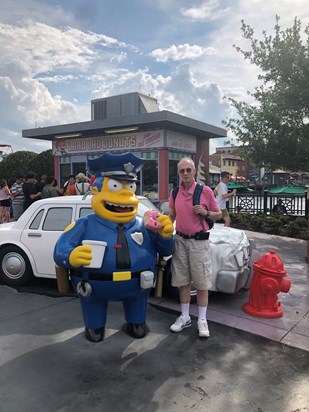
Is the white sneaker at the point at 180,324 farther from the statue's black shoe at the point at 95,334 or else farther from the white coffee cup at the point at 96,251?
the white coffee cup at the point at 96,251

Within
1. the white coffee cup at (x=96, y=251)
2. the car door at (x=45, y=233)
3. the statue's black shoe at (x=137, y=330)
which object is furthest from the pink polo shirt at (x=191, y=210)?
the car door at (x=45, y=233)

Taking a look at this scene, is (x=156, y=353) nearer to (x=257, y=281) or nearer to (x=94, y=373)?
(x=94, y=373)

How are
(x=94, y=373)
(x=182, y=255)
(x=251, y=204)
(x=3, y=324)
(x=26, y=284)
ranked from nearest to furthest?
(x=94, y=373) → (x=182, y=255) → (x=3, y=324) → (x=26, y=284) → (x=251, y=204)

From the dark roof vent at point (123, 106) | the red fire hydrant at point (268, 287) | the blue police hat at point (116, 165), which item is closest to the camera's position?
the blue police hat at point (116, 165)

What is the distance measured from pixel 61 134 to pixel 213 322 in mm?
13612

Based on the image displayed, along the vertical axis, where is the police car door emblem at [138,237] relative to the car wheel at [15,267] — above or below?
above

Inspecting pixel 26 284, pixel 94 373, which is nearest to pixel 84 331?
pixel 94 373

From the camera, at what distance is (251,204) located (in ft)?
46.3

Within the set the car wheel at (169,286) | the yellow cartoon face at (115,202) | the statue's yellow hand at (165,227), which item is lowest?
the car wheel at (169,286)

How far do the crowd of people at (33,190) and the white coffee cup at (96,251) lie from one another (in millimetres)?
3737

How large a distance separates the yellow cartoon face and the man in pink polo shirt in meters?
0.63

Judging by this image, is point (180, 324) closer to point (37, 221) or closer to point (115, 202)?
point (115, 202)

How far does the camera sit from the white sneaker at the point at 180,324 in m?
3.95

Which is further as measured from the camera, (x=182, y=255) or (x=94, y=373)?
(x=182, y=255)
